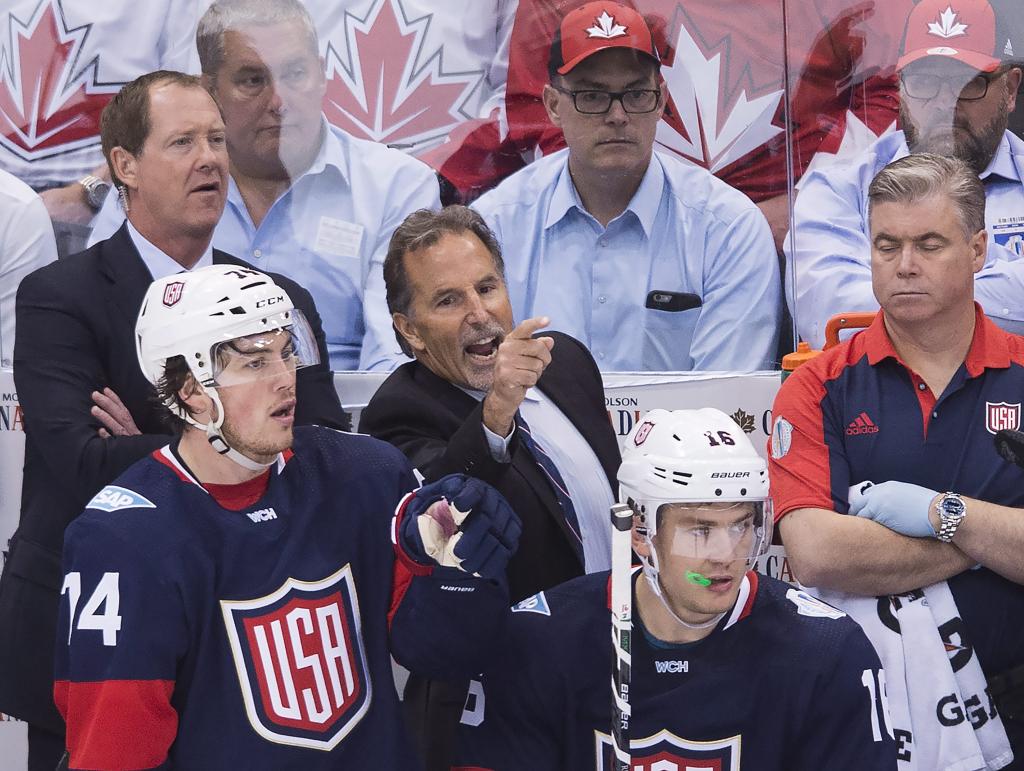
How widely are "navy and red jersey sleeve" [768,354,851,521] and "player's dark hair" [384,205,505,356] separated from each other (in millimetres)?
694

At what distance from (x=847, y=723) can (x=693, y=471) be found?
1.63 feet

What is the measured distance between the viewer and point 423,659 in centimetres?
227

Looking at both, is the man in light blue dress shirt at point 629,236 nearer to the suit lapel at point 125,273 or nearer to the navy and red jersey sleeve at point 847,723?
the suit lapel at point 125,273

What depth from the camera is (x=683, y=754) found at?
2227 millimetres

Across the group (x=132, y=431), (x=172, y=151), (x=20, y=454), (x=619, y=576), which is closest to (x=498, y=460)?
(x=619, y=576)

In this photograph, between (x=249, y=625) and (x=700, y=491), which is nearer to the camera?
(x=249, y=625)

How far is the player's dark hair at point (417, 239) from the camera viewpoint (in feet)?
9.55

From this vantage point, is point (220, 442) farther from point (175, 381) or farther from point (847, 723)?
point (847, 723)

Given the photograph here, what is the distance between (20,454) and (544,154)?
1680 mm

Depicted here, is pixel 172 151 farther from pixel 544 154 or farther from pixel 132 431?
pixel 544 154

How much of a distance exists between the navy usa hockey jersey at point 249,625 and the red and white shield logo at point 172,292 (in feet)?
0.92

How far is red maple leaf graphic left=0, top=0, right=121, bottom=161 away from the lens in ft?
12.2

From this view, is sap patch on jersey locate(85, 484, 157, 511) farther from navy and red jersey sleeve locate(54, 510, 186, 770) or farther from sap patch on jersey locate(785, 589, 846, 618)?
sap patch on jersey locate(785, 589, 846, 618)

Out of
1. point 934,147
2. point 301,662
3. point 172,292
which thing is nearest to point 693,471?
point 301,662
